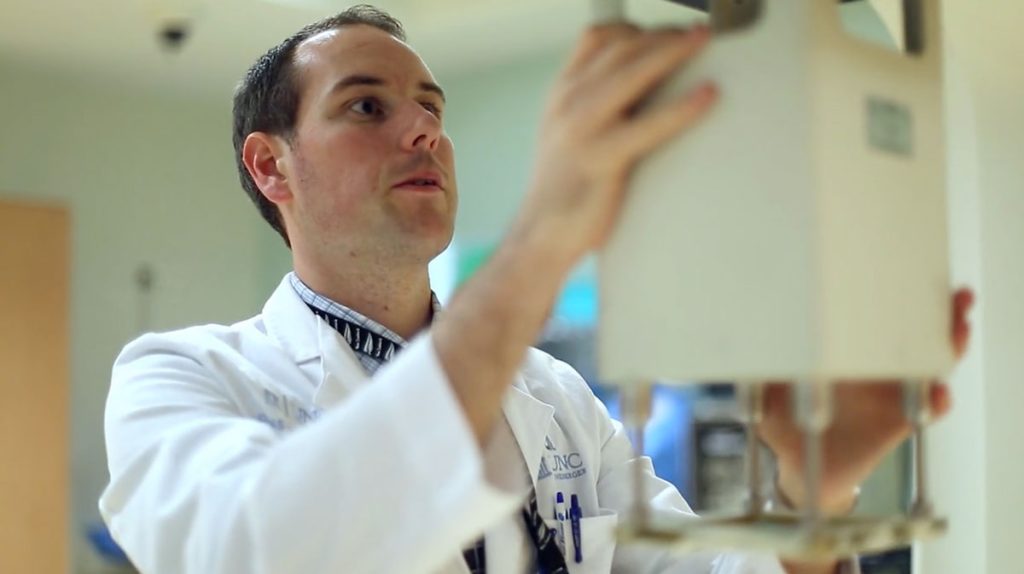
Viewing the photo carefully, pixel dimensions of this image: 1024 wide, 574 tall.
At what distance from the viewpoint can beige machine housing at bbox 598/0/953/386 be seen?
0.64 meters

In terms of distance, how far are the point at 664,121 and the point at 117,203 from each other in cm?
404

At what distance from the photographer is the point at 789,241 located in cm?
65

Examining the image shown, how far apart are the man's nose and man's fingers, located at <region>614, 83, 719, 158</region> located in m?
0.67

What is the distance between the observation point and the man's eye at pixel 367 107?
1368 millimetres

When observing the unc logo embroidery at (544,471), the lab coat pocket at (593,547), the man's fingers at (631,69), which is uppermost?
the man's fingers at (631,69)

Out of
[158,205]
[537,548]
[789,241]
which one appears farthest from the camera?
[158,205]

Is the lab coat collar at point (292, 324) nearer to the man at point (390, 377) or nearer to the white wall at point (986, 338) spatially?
the man at point (390, 377)

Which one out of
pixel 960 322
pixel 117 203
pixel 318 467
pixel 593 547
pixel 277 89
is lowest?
pixel 593 547

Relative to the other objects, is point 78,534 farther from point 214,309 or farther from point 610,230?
point 610,230

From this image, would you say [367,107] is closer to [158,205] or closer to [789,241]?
[789,241]

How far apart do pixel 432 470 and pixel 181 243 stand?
4.09 m

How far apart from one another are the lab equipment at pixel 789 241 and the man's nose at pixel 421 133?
632 millimetres

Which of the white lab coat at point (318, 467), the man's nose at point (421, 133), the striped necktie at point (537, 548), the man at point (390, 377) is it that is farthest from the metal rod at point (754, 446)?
the man's nose at point (421, 133)

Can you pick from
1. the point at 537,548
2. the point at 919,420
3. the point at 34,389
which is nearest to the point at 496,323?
the point at 919,420
